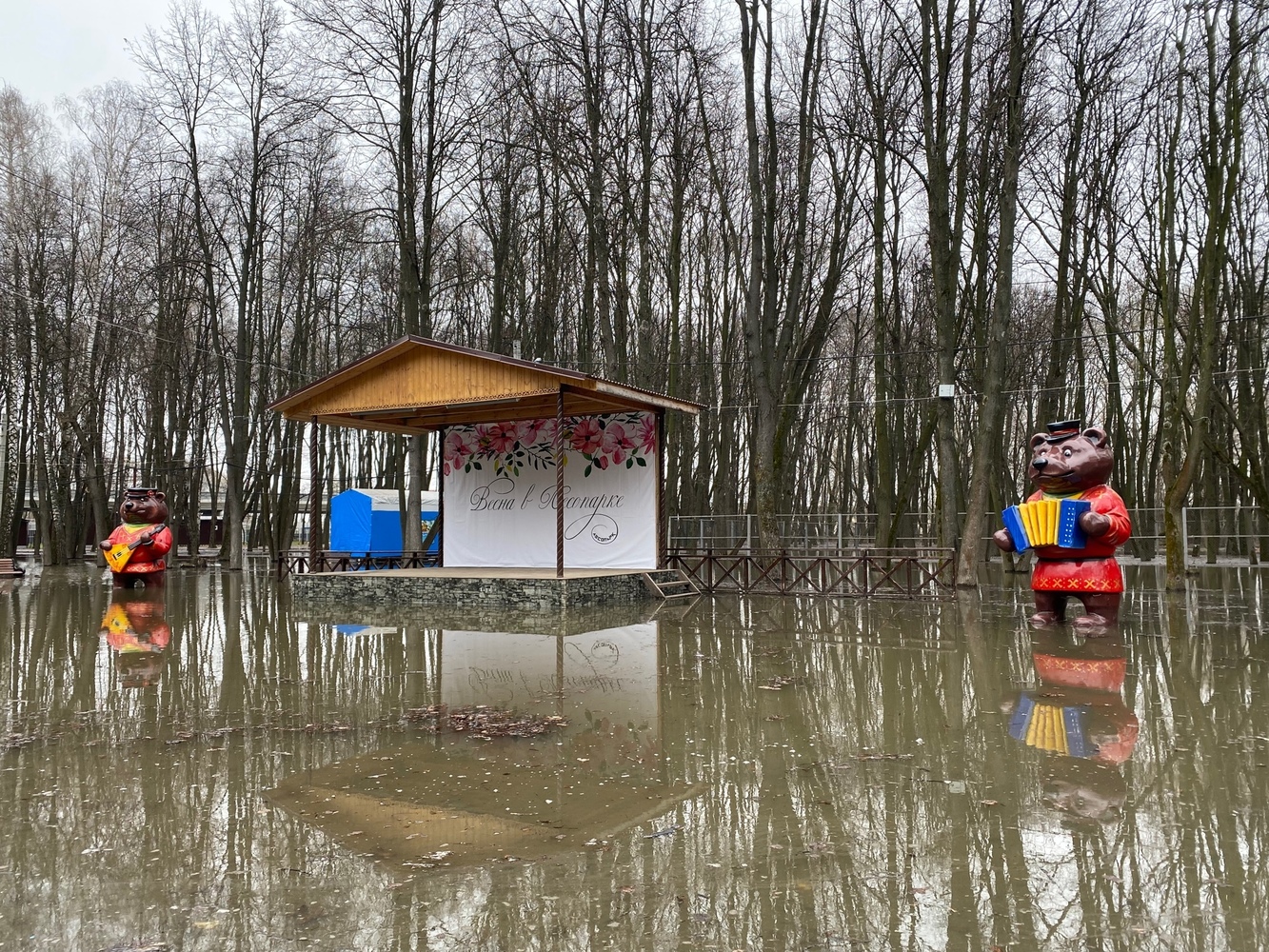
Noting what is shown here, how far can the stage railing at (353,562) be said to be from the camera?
64.5 feet

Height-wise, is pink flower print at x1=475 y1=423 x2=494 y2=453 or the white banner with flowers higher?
pink flower print at x1=475 y1=423 x2=494 y2=453

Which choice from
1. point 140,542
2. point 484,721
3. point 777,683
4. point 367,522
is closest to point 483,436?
point 140,542

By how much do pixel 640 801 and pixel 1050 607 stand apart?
8697 mm

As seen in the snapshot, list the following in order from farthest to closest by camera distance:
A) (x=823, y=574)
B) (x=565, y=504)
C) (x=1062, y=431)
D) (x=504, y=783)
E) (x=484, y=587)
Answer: (x=565, y=504) < (x=823, y=574) < (x=484, y=587) < (x=1062, y=431) < (x=504, y=783)

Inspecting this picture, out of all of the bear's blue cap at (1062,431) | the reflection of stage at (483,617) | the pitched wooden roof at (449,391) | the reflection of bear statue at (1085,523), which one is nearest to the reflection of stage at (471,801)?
the reflection of stage at (483,617)

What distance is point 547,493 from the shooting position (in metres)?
18.2

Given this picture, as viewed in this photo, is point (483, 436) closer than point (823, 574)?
No

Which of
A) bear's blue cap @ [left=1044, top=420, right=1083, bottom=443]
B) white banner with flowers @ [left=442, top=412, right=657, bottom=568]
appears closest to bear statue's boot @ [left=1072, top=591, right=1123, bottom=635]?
bear's blue cap @ [left=1044, top=420, right=1083, bottom=443]

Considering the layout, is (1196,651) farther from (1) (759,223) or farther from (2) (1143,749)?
(1) (759,223)

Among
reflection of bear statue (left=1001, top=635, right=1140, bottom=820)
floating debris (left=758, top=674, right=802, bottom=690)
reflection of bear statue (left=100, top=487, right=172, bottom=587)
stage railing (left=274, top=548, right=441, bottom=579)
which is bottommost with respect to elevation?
floating debris (left=758, top=674, right=802, bottom=690)

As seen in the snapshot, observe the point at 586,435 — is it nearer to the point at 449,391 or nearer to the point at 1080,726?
the point at 449,391

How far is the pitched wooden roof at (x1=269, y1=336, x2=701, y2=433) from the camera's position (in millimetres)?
14609

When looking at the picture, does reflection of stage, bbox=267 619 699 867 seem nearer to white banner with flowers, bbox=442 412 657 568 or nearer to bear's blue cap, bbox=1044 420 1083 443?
bear's blue cap, bbox=1044 420 1083 443

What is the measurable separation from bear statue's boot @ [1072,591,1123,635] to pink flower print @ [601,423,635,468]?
27.7ft
